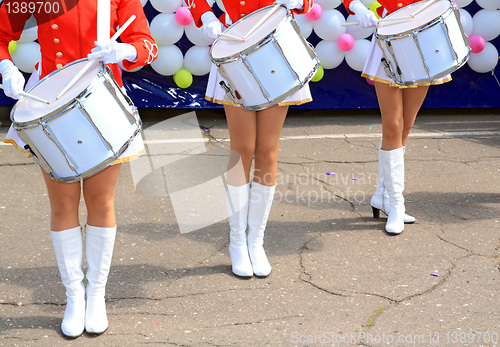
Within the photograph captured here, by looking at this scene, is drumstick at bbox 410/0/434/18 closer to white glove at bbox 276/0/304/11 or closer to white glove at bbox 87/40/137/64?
white glove at bbox 276/0/304/11

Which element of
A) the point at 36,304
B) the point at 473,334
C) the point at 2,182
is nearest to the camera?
the point at 473,334

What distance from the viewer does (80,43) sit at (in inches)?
98.9

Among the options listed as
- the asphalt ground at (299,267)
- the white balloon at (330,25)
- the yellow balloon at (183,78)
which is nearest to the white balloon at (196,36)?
the yellow balloon at (183,78)

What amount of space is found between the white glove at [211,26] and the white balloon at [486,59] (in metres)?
4.10

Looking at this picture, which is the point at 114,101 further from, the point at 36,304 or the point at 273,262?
the point at 273,262

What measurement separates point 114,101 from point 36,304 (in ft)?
3.81

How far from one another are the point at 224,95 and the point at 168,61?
3.04 meters

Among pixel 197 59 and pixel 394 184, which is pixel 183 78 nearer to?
pixel 197 59

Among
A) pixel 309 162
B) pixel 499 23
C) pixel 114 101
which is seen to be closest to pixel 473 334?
pixel 114 101

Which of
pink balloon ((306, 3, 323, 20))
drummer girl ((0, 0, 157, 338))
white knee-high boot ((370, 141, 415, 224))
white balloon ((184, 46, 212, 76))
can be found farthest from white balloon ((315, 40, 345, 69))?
drummer girl ((0, 0, 157, 338))

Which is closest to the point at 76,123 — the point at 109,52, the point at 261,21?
the point at 109,52

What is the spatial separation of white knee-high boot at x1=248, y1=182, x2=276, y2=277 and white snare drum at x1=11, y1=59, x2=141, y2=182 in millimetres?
937

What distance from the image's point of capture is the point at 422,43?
10.8 ft

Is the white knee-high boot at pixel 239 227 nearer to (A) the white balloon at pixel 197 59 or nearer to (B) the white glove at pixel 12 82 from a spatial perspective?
(B) the white glove at pixel 12 82
